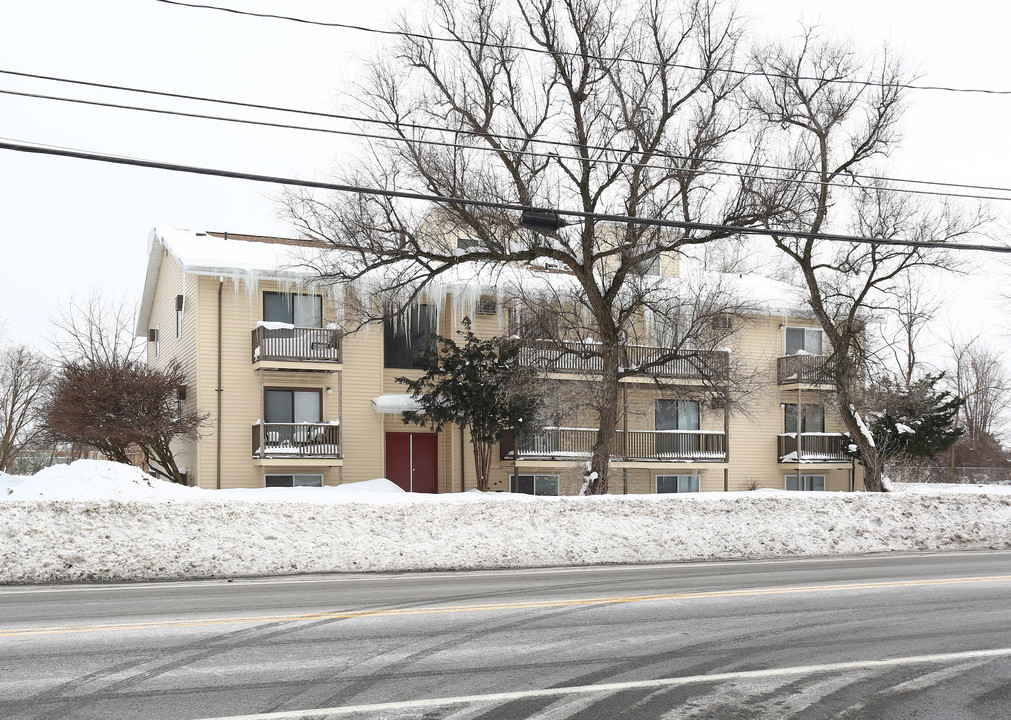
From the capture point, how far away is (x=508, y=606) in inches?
378

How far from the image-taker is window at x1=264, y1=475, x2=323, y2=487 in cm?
2725

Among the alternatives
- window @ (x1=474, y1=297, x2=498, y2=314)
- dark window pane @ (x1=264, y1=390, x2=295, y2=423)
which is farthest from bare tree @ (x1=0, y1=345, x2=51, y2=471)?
window @ (x1=474, y1=297, x2=498, y2=314)

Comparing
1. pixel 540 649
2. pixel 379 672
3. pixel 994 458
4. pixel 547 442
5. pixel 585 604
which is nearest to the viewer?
pixel 379 672

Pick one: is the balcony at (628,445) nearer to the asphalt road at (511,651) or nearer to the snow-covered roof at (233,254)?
the snow-covered roof at (233,254)

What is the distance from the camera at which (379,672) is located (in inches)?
259

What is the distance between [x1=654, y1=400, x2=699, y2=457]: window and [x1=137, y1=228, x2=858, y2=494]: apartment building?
0.17 feet

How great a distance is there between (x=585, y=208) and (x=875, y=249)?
8.74 meters

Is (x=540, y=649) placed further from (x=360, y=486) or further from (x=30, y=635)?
(x=360, y=486)

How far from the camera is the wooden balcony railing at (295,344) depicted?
26281mm

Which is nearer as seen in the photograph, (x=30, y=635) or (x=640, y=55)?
(x=30, y=635)

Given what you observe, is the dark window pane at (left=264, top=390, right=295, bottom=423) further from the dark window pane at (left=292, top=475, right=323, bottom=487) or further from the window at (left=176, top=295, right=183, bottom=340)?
the window at (left=176, top=295, right=183, bottom=340)

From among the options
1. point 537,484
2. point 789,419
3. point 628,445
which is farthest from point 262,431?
point 789,419

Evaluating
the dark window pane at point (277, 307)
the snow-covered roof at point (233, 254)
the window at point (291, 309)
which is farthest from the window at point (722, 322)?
the dark window pane at point (277, 307)

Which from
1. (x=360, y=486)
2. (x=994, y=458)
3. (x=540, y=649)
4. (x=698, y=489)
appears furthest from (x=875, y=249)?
(x=994, y=458)
